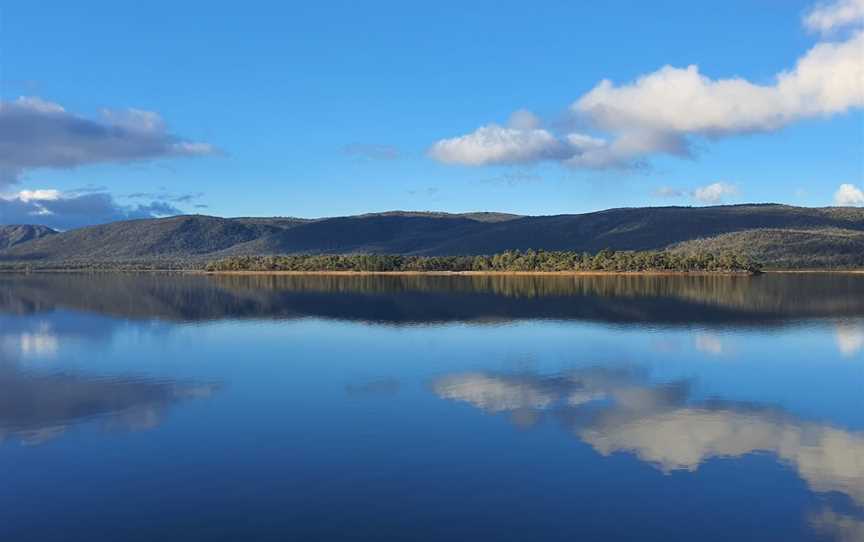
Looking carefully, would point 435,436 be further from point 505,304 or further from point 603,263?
point 603,263

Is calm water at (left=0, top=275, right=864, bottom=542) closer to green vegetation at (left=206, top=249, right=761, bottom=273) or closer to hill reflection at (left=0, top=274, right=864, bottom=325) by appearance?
hill reflection at (left=0, top=274, right=864, bottom=325)

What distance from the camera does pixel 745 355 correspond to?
46656 mm

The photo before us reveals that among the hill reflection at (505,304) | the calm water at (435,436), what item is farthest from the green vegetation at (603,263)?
the calm water at (435,436)

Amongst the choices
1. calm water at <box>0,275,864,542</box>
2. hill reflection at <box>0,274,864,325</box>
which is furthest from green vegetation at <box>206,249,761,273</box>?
calm water at <box>0,275,864,542</box>

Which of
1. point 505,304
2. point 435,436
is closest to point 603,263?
point 505,304

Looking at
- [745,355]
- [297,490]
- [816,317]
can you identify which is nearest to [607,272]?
[816,317]

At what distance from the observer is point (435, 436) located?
26.4 meters

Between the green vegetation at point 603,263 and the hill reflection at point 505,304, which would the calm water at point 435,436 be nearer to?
the hill reflection at point 505,304

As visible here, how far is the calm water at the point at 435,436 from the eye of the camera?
18.7 metres

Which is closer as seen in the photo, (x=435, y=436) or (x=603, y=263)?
(x=435, y=436)

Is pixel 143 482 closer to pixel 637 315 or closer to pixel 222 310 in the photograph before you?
pixel 637 315

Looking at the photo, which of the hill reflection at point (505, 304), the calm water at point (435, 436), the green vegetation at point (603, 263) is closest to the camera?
the calm water at point (435, 436)

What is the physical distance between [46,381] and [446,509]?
2734 centimetres

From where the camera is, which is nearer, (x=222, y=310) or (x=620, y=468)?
(x=620, y=468)
